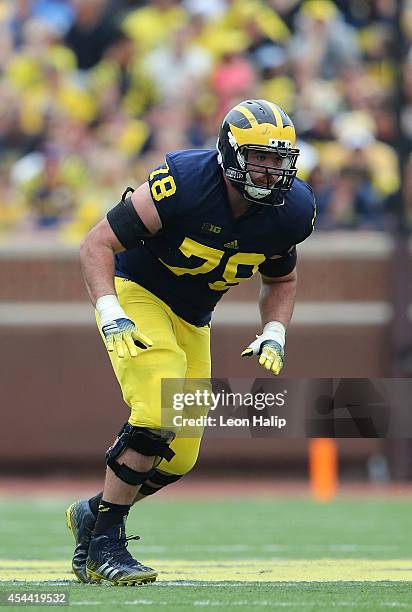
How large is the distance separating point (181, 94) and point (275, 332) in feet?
22.4

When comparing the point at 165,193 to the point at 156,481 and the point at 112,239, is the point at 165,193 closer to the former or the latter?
the point at 112,239

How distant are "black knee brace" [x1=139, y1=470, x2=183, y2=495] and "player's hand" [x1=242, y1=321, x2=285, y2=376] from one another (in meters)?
0.62

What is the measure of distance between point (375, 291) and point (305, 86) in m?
1.89

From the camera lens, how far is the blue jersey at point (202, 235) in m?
5.29

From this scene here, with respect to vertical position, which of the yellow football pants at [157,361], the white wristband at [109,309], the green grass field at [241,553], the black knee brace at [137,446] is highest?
the white wristband at [109,309]

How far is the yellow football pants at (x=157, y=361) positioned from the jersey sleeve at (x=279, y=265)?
0.36 metres

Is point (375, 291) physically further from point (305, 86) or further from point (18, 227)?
point (18, 227)

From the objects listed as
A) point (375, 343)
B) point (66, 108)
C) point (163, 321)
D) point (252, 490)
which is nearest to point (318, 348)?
point (375, 343)

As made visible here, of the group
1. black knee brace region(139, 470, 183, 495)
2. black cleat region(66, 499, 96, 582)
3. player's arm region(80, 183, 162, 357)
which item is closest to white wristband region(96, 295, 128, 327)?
player's arm region(80, 183, 162, 357)

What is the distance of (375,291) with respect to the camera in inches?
467

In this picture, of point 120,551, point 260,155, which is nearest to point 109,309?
point 260,155

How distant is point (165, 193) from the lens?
17.2 feet

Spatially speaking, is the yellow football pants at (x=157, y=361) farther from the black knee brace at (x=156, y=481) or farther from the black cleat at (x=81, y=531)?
the black cleat at (x=81, y=531)

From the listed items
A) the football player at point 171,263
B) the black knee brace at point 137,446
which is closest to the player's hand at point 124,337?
the football player at point 171,263
